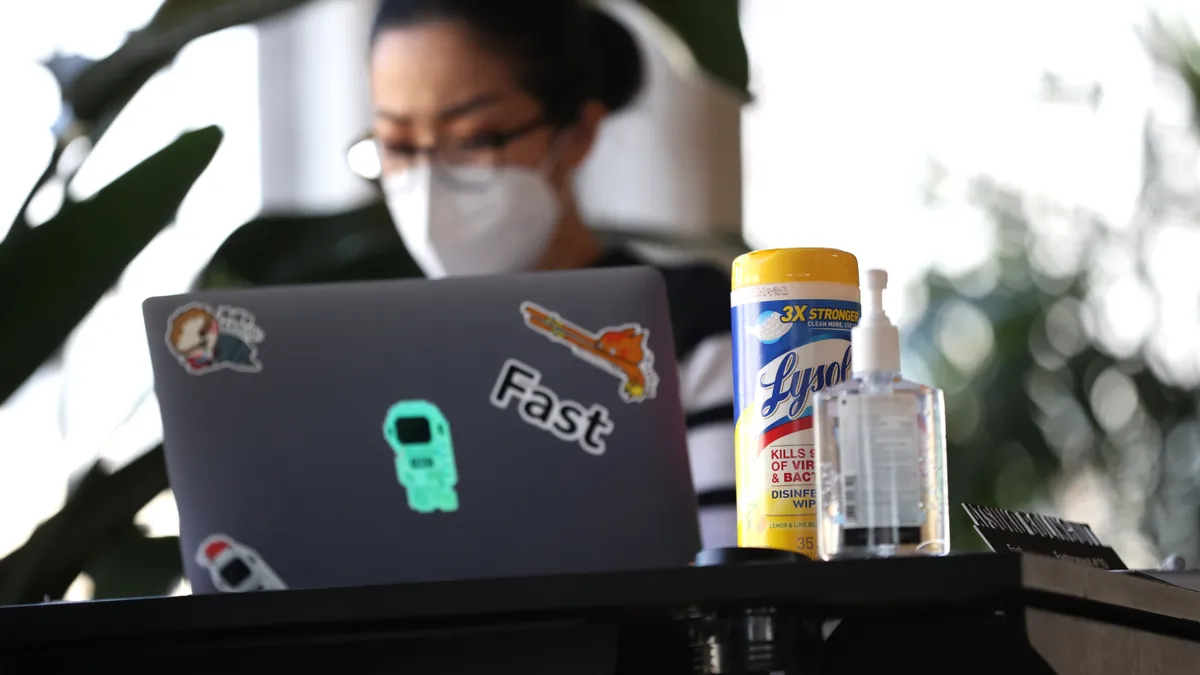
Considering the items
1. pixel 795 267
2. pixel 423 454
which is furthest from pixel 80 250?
pixel 795 267

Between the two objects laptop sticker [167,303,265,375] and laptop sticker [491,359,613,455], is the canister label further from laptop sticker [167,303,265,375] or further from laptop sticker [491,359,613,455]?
laptop sticker [167,303,265,375]

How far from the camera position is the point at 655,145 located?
8.26ft

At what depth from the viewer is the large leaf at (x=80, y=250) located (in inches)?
52.9

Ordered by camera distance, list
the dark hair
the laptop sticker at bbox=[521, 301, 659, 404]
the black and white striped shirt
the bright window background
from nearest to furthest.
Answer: the laptop sticker at bbox=[521, 301, 659, 404], the black and white striped shirt, the dark hair, the bright window background

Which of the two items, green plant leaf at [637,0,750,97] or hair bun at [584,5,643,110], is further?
hair bun at [584,5,643,110]

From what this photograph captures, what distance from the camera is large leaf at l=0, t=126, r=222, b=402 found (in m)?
1.34

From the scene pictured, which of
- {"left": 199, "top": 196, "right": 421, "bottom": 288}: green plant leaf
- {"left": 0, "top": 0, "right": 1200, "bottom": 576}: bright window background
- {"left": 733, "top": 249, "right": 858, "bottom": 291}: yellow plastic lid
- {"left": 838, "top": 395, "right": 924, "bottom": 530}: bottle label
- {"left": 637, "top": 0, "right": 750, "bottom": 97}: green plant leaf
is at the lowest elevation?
{"left": 838, "top": 395, "right": 924, "bottom": 530}: bottle label

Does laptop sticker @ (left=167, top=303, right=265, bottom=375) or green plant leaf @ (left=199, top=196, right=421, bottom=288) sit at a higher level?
green plant leaf @ (left=199, top=196, right=421, bottom=288)

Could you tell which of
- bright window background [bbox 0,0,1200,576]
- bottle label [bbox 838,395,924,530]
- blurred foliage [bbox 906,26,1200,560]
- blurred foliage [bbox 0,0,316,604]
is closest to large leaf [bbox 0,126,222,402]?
blurred foliage [bbox 0,0,316,604]

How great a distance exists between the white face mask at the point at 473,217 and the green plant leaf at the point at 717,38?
0.29 meters

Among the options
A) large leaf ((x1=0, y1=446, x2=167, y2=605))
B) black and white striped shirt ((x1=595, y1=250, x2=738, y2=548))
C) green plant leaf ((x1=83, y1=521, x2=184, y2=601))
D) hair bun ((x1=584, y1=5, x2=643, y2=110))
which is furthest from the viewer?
hair bun ((x1=584, y1=5, x2=643, y2=110))

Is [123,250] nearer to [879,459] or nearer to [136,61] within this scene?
[136,61]

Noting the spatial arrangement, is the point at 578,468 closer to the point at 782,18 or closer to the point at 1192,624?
the point at 1192,624

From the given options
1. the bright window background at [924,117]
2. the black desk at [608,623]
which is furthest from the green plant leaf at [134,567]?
the bright window background at [924,117]
